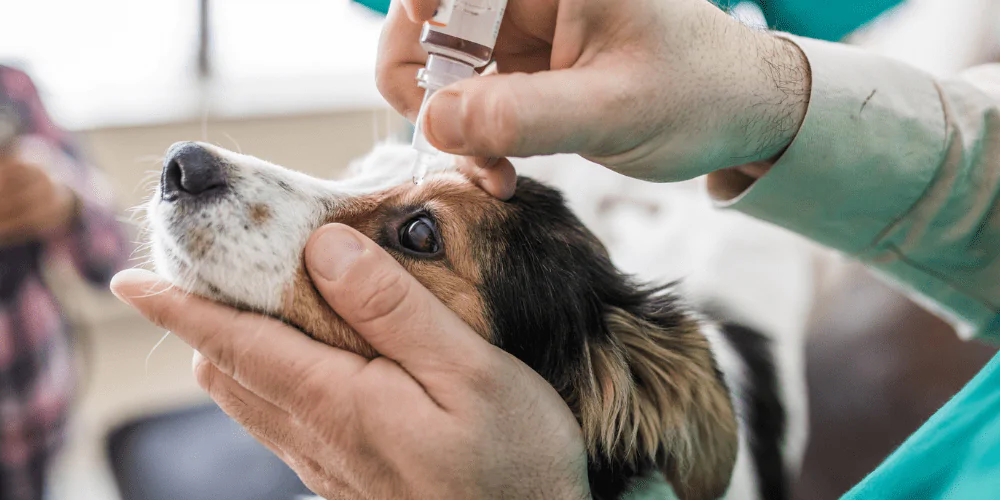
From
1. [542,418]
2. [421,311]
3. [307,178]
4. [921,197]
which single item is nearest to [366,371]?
[421,311]

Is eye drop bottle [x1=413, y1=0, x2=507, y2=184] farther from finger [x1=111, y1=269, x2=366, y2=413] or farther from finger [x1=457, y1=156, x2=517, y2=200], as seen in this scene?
finger [x1=111, y1=269, x2=366, y2=413]

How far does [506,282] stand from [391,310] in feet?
0.93

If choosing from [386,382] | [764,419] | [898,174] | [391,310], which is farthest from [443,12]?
[764,419]

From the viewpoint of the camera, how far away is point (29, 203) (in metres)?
2.36

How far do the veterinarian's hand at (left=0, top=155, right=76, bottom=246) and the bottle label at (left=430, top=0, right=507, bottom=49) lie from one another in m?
1.99

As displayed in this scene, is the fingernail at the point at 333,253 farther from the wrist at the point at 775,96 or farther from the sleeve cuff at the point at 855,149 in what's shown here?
the sleeve cuff at the point at 855,149

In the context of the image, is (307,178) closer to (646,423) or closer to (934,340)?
(646,423)

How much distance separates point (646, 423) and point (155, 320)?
91 centimetres

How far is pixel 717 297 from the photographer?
194cm

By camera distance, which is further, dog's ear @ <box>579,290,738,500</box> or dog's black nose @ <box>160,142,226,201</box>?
dog's ear @ <box>579,290,738,500</box>

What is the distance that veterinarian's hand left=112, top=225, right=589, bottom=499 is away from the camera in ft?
3.33

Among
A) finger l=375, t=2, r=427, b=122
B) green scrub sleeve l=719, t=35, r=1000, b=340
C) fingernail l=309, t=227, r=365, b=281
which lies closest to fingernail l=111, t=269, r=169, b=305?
fingernail l=309, t=227, r=365, b=281

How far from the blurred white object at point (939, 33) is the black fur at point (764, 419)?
2.95ft

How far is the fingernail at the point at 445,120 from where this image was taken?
0.84 meters
